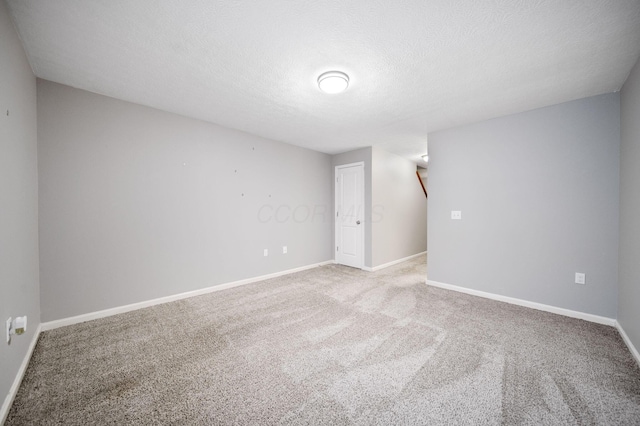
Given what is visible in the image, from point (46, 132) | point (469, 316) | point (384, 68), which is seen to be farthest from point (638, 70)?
point (46, 132)

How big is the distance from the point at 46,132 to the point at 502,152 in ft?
17.0

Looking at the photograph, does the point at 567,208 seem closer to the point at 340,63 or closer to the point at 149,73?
the point at 340,63

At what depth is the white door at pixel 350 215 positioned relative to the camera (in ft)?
15.8

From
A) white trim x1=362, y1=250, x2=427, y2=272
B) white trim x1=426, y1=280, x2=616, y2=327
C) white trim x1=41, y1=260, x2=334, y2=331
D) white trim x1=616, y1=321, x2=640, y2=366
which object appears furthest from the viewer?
white trim x1=362, y1=250, x2=427, y2=272

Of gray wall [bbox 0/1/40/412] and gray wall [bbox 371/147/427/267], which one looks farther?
gray wall [bbox 371/147/427/267]

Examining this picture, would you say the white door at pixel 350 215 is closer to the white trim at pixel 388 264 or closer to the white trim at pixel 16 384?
→ the white trim at pixel 388 264

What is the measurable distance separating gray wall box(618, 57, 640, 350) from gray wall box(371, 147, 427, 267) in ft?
9.94

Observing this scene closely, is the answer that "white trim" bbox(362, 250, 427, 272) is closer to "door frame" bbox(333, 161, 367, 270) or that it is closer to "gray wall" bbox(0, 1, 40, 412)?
"door frame" bbox(333, 161, 367, 270)

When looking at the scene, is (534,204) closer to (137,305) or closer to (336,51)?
(336,51)

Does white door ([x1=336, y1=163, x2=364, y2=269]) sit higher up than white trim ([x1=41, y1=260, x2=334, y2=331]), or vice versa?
white door ([x1=336, y1=163, x2=364, y2=269])

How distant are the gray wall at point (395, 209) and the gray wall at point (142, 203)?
192cm

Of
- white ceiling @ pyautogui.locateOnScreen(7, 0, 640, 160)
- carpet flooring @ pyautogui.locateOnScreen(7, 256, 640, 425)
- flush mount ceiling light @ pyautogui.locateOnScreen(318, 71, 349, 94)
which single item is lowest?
carpet flooring @ pyautogui.locateOnScreen(7, 256, 640, 425)

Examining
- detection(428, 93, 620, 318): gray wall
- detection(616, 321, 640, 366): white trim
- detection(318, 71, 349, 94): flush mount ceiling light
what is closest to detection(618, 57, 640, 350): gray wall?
detection(616, 321, 640, 366): white trim

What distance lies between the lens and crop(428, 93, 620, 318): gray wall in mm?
2498
